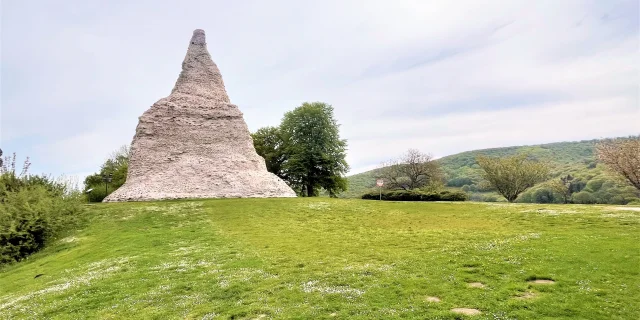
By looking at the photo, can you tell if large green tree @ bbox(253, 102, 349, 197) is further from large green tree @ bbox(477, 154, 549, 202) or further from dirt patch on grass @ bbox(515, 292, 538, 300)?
dirt patch on grass @ bbox(515, 292, 538, 300)

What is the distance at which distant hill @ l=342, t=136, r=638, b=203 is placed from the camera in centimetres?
6906

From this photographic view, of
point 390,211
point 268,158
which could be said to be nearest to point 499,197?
point 268,158

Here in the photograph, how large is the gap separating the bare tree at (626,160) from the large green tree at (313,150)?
39.3 metres

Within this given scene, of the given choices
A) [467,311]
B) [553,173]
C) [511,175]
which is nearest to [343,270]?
[467,311]

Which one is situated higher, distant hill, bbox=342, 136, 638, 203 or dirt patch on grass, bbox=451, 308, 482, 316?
distant hill, bbox=342, 136, 638, 203

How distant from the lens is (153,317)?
11086 mm

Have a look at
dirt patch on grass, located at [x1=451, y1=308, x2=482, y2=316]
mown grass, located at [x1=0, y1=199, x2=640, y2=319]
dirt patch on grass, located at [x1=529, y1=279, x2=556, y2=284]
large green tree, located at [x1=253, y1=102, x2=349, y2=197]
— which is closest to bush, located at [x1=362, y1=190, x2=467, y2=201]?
large green tree, located at [x1=253, y1=102, x2=349, y2=197]

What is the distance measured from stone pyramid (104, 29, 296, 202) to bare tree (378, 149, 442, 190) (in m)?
40.9

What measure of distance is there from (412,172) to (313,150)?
28728 millimetres

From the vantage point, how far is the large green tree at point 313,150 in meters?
68.2

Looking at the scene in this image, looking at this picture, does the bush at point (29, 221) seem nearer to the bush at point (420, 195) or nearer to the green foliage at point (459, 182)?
the bush at point (420, 195)

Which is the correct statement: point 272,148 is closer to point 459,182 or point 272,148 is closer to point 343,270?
point 343,270

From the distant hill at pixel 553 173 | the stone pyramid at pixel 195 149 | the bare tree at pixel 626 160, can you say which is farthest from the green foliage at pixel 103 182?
the bare tree at pixel 626 160

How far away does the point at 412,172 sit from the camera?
86.1 m
